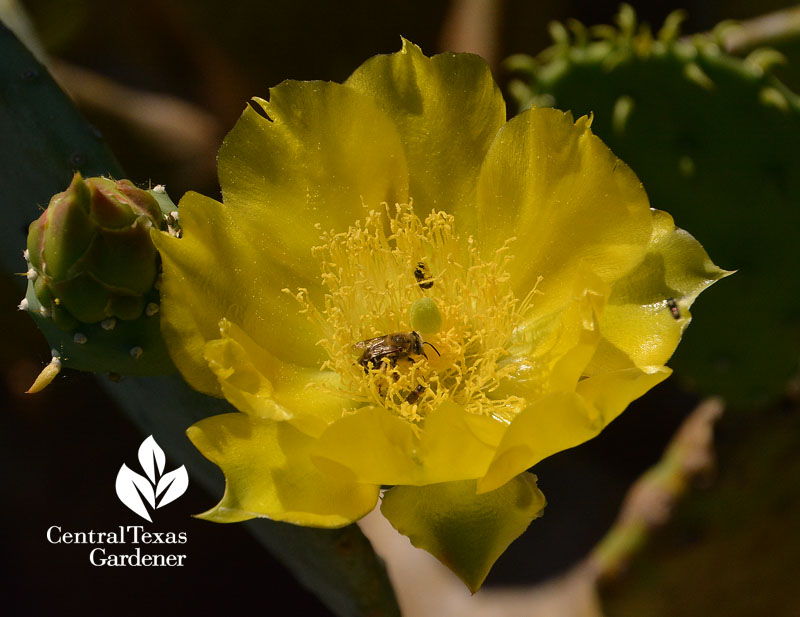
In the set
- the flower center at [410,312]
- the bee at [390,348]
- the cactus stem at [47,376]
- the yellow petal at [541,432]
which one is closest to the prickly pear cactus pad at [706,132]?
the flower center at [410,312]

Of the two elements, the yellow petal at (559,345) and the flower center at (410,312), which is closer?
the yellow petal at (559,345)

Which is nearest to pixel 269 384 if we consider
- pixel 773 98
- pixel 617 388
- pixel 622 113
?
pixel 617 388

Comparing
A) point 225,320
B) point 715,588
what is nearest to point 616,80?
point 225,320

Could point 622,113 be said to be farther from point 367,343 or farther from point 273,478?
point 273,478

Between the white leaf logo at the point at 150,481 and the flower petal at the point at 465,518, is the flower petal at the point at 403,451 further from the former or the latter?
the white leaf logo at the point at 150,481

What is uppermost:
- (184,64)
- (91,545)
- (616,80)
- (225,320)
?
(616,80)

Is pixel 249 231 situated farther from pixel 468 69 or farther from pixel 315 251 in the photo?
pixel 468 69
